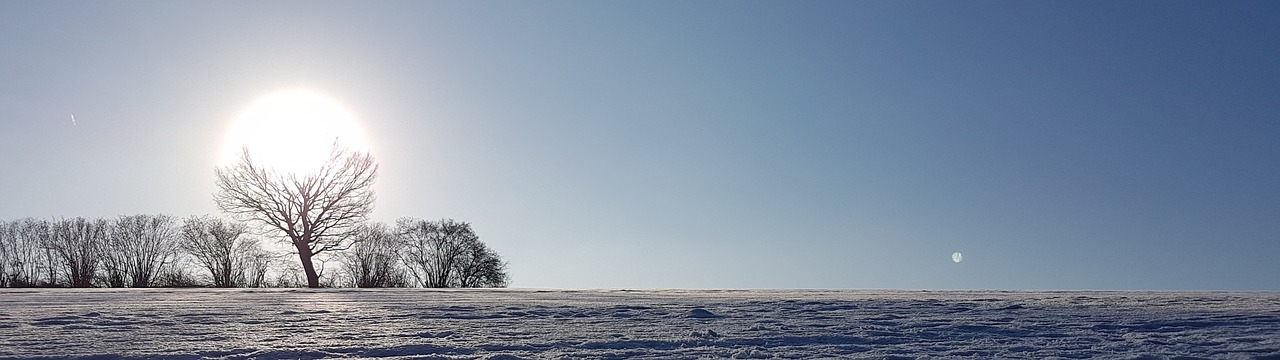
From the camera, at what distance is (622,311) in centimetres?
752

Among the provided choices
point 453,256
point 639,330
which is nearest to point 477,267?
point 453,256

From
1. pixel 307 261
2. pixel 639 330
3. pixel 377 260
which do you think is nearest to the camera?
pixel 639 330

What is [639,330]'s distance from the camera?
5797 mm

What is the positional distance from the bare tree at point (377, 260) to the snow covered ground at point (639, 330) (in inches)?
1434

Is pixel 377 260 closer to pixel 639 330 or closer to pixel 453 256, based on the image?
pixel 453 256

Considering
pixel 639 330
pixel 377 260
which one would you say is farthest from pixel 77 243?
pixel 639 330

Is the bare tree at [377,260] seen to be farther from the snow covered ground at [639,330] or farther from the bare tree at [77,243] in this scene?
the snow covered ground at [639,330]

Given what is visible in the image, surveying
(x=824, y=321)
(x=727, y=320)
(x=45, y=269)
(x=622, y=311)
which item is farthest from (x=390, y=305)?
(x=45, y=269)

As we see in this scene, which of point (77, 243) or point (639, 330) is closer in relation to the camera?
point (639, 330)

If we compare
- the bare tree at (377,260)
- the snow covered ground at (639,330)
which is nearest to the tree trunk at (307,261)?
the bare tree at (377,260)

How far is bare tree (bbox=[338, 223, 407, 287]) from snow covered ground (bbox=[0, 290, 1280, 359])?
36420mm

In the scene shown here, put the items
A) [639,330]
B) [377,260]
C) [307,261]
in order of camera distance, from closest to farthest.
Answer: [639,330] → [307,261] → [377,260]

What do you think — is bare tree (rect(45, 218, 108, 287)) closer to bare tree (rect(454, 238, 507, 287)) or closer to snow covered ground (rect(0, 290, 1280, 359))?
bare tree (rect(454, 238, 507, 287))

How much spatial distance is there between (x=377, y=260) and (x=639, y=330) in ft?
141
